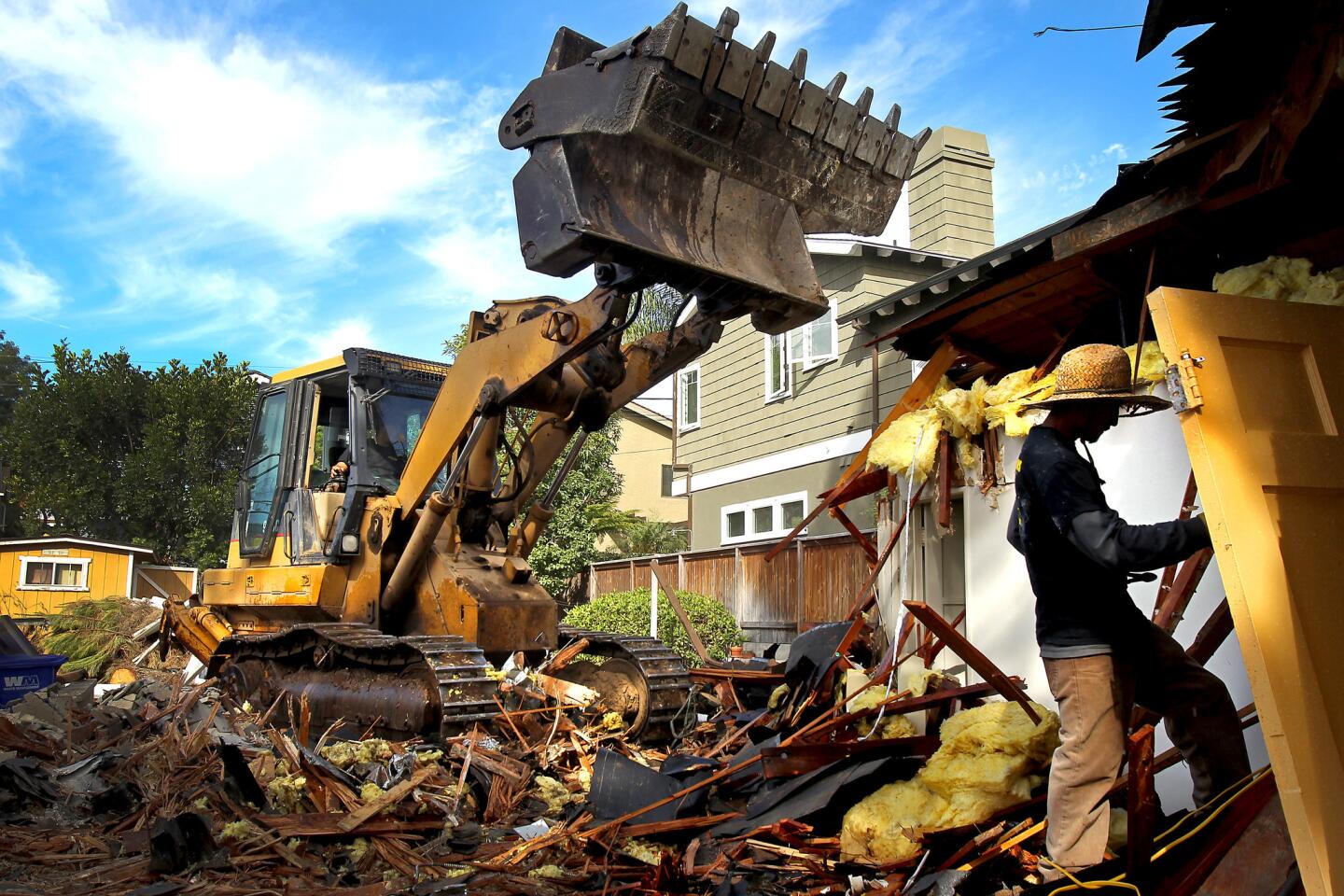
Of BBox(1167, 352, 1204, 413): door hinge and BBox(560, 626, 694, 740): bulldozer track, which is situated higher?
BBox(1167, 352, 1204, 413): door hinge

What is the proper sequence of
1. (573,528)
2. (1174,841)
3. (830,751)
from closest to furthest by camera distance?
1. (1174,841)
2. (830,751)
3. (573,528)

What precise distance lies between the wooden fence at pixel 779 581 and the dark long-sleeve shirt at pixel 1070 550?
28.7 feet

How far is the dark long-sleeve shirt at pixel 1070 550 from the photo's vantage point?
3.35 metres

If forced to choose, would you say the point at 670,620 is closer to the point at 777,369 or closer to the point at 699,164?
the point at 777,369

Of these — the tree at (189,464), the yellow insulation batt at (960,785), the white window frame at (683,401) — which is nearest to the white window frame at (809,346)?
the white window frame at (683,401)

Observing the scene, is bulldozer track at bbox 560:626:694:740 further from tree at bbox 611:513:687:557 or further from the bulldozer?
tree at bbox 611:513:687:557

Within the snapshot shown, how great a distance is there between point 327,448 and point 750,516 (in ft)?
28.0

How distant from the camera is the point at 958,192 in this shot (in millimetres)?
15133

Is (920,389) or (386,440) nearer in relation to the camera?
(920,389)

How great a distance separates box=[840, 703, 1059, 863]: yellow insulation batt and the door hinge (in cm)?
179

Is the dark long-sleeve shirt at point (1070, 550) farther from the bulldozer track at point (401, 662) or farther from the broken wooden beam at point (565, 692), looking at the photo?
the broken wooden beam at point (565, 692)

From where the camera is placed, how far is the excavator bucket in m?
5.36

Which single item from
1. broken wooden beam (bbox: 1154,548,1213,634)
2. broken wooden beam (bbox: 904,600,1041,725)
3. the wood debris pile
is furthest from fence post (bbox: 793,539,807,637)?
broken wooden beam (bbox: 904,600,1041,725)

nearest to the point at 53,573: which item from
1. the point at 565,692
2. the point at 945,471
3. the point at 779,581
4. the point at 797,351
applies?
the point at 779,581
